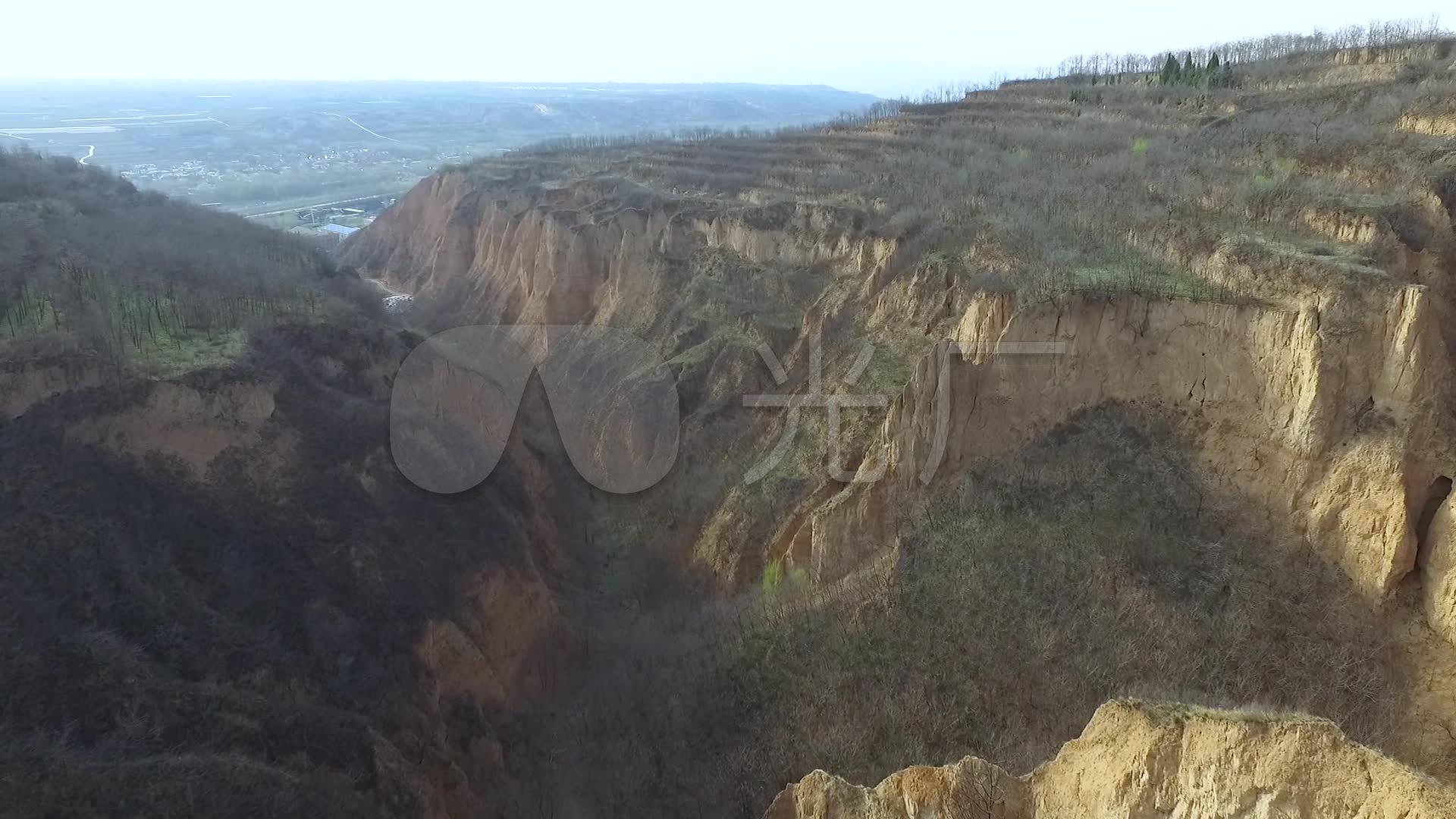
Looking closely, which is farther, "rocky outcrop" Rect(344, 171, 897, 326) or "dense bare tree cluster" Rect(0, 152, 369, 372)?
"rocky outcrop" Rect(344, 171, 897, 326)

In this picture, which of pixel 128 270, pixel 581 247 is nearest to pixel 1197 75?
pixel 581 247

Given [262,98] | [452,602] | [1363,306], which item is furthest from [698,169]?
[262,98]

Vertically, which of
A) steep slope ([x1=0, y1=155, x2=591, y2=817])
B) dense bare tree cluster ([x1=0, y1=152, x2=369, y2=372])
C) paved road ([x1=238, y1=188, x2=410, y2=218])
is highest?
paved road ([x1=238, y1=188, x2=410, y2=218])

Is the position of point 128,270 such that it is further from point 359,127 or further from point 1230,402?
point 359,127

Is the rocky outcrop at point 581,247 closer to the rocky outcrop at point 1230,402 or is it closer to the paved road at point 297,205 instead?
the rocky outcrop at point 1230,402

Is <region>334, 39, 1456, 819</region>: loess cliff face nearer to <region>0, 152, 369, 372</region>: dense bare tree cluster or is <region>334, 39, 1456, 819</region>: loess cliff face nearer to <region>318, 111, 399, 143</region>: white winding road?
<region>0, 152, 369, 372</region>: dense bare tree cluster

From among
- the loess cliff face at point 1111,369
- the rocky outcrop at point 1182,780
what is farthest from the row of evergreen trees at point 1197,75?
the rocky outcrop at point 1182,780

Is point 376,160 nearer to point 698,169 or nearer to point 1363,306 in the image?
point 698,169

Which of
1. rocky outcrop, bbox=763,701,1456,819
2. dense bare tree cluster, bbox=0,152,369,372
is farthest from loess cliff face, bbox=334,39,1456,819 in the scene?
dense bare tree cluster, bbox=0,152,369,372

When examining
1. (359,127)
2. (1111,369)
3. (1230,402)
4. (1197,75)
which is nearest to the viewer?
(1230,402)
